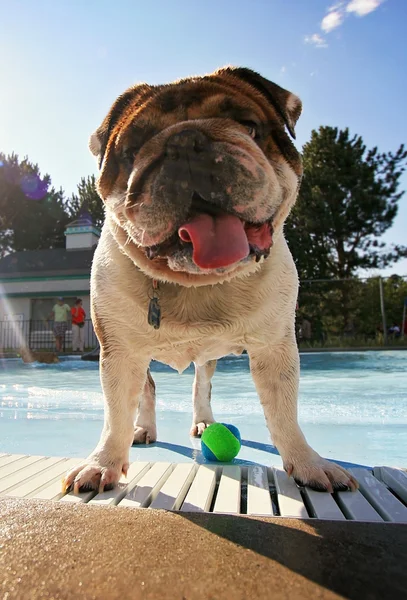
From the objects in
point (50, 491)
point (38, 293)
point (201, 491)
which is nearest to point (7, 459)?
point (50, 491)

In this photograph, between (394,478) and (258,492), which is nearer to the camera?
(258,492)

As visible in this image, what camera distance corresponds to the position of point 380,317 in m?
18.1

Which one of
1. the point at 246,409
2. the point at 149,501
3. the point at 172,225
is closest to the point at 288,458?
the point at 149,501

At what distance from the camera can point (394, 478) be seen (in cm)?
212

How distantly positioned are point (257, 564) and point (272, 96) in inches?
73.0

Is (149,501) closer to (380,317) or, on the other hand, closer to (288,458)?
(288,458)

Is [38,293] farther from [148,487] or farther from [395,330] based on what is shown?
[148,487]

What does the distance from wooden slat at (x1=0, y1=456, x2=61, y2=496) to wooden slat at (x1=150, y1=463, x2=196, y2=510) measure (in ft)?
2.05

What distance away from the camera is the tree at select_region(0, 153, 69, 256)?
121 feet

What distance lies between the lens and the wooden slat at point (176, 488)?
183 cm

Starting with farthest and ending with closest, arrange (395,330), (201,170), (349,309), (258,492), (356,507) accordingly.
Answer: (349,309), (395,330), (258,492), (356,507), (201,170)

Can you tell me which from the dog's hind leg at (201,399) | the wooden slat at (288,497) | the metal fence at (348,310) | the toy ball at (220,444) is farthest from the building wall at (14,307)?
the wooden slat at (288,497)

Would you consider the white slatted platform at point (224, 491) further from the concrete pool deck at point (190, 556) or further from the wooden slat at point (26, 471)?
the concrete pool deck at point (190, 556)

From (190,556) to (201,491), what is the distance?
0.78 m
